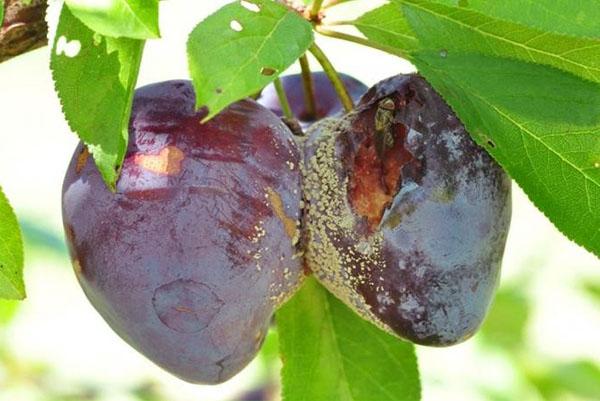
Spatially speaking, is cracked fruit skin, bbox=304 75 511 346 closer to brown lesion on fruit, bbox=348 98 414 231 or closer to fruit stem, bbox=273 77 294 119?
brown lesion on fruit, bbox=348 98 414 231

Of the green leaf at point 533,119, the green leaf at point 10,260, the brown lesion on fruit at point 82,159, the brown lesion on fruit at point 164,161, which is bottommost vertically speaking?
the green leaf at point 10,260

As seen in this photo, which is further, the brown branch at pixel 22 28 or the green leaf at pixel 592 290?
the green leaf at pixel 592 290

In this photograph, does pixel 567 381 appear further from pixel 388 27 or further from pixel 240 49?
pixel 240 49

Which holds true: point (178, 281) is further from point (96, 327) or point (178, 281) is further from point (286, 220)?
point (96, 327)

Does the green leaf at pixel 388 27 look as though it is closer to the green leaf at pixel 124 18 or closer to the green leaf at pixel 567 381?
the green leaf at pixel 124 18

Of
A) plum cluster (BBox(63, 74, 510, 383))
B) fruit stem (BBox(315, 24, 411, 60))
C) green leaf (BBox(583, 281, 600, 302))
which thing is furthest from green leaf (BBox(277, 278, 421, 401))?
green leaf (BBox(583, 281, 600, 302))

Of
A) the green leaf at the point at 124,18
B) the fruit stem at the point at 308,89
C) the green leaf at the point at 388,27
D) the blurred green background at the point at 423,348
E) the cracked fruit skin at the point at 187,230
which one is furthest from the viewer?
the blurred green background at the point at 423,348

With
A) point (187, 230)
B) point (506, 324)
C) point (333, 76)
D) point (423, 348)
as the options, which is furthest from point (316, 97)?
point (506, 324)

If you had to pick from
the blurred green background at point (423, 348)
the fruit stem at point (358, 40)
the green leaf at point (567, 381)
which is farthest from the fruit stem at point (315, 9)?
the green leaf at point (567, 381)
